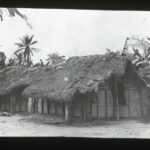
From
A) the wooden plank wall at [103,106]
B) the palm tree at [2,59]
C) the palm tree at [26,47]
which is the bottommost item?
the wooden plank wall at [103,106]

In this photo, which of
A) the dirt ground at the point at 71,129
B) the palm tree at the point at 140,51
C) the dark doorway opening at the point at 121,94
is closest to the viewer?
the dirt ground at the point at 71,129

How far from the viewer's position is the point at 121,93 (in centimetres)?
507

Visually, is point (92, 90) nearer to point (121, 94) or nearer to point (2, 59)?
point (121, 94)

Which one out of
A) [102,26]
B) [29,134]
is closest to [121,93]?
[102,26]

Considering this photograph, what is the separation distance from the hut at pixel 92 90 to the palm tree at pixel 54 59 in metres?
0.08

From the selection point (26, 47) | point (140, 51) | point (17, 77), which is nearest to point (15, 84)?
point (17, 77)

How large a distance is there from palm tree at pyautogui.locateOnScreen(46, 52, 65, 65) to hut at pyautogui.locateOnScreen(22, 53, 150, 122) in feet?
0.27

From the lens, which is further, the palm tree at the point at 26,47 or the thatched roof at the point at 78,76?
the thatched roof at the point at 78,76

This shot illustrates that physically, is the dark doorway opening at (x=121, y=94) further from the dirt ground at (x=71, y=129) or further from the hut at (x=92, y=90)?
the dirt ground at (x=71, y=129)

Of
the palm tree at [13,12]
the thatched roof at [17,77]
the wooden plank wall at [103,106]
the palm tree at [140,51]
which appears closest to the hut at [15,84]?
the thatched roof at [17,77]

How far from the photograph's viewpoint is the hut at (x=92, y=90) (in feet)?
16.3

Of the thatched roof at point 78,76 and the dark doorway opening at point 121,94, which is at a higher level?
the thatched roof at point 78,76

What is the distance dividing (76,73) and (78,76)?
6 cm

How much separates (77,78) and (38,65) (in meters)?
0.60
